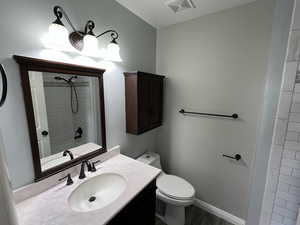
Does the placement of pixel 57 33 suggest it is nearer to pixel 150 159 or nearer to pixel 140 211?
pixel 140 211

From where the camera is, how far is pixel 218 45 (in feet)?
5.07

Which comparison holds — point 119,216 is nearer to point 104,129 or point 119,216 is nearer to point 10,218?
point 10,218

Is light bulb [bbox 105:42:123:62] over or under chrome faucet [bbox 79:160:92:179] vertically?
over

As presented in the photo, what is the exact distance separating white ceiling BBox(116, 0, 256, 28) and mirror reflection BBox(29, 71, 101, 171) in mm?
924

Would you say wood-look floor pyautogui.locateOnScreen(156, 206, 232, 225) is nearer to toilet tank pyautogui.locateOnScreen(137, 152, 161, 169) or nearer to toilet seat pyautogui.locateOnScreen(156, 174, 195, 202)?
toilet seat pyautogui.locateOnScreen(156, 174, 195, 202)

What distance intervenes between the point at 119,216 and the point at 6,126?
0.87m

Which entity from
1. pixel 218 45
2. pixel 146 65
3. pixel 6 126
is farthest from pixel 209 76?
pixel 6 126

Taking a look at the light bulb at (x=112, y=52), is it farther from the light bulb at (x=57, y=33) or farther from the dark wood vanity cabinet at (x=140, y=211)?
the dark wood vanity cabinet at (x=140, y=211)

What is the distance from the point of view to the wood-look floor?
1.68 meters

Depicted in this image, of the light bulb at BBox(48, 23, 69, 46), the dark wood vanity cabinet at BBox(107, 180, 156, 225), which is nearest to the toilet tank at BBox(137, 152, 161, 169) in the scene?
the dark wood vanity cabinet at BBox(107, 180, 156, 225)

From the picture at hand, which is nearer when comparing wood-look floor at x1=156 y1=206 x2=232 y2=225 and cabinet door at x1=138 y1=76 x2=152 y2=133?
cabinet door at x1=138 y1=76 x2=152 y2=133

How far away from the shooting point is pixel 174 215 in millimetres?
1575

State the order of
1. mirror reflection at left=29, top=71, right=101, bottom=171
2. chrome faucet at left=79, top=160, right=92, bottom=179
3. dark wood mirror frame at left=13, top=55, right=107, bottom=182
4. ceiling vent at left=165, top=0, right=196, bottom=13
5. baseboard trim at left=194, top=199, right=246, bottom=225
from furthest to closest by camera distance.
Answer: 1. baseboard trim at left=194, top=199, right=246, bottom=225
2. ceiling vent at left=165, top=0, right=196, bottom=13
3. chrome faucet at left=79, top=160, right=92, bottom=179
4. mirror reflection at left=29, top=71, right=101, bottom=171
5. dark wood mirror frame at left=13, top=55, right=107, bottom=182

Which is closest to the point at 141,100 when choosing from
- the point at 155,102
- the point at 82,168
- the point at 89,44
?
the point at 155,102
